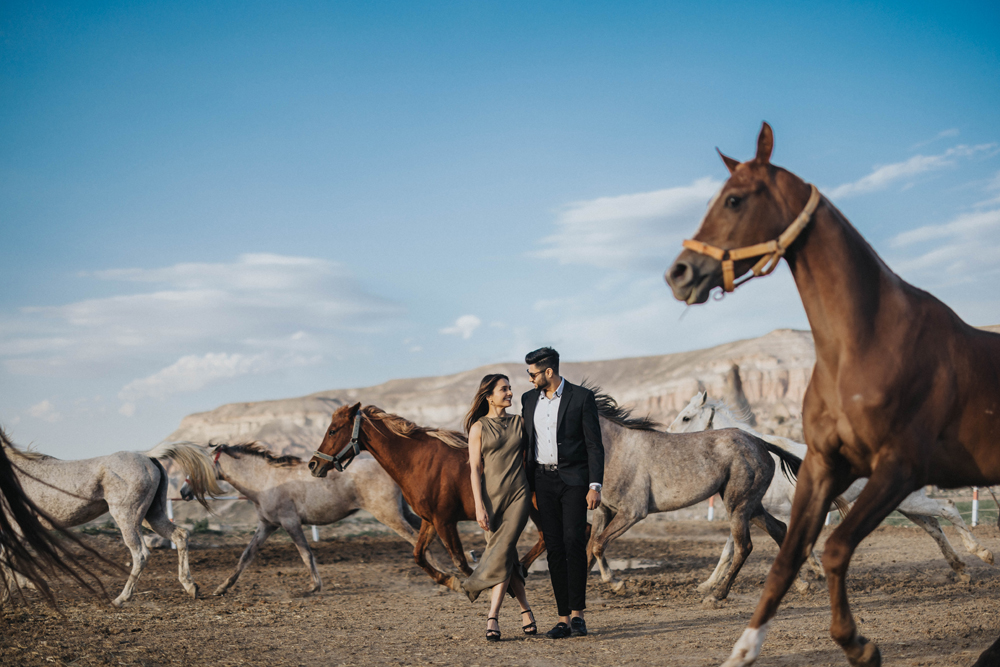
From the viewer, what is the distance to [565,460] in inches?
212

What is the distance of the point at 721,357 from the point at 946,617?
66.9 meters

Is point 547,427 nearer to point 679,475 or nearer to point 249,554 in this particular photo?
point 679,475

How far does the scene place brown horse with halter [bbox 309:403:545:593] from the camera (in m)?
7.25

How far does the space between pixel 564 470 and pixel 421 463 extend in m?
2.46

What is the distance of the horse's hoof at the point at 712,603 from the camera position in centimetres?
689

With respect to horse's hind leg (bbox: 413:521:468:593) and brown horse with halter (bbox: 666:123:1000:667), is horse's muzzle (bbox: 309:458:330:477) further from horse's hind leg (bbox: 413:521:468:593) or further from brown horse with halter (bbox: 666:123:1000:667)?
brown horse with halter (bbox: 666:123:1000:667)

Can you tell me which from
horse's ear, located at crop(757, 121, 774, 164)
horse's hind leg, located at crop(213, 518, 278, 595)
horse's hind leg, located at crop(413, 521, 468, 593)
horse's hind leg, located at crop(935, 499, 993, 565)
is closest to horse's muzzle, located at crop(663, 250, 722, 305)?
horse's ear, located at crop(757, 121, 774, 164)

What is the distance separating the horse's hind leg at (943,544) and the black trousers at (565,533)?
413 centimetres

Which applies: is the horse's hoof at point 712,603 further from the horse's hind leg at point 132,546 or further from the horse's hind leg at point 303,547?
the horse's hind leg at point 132,546

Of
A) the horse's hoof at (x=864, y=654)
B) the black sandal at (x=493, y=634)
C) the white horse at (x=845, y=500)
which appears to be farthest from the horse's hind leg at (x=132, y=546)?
the horse's hoof at (x=864, y=654)

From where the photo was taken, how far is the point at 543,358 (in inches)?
218

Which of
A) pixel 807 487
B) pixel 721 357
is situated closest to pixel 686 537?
pixel 807 487

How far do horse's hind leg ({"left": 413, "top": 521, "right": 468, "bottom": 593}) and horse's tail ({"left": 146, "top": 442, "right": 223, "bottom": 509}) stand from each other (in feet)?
11.2

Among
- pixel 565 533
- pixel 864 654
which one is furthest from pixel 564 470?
pixel 864 654
